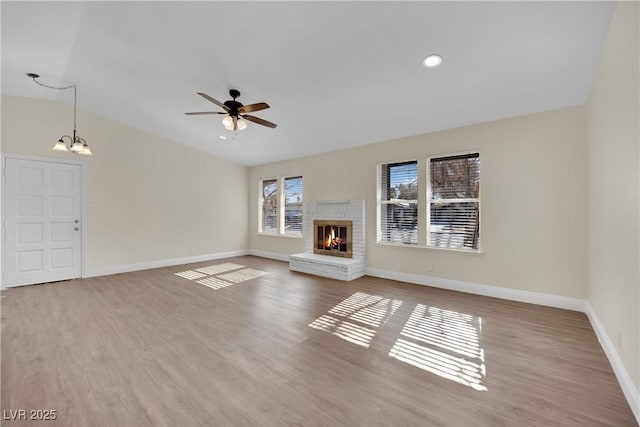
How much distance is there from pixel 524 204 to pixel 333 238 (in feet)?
11.0

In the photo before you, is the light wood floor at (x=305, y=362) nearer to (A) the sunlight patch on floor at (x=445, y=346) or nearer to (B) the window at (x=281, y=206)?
(A) the sunlight patch on floor at (x=445, y=346)

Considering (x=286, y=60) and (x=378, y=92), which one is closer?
(x=286, y=60)

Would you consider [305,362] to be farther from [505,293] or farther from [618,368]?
[505,293]

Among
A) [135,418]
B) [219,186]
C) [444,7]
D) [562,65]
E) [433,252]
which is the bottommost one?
[135,418]

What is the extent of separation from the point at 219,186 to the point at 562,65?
686 centimetres

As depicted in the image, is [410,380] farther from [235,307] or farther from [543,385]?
[235,307]

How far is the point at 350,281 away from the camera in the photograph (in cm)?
473

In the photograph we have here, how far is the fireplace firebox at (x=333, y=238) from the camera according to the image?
5.39m

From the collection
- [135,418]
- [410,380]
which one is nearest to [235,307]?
[135,418]

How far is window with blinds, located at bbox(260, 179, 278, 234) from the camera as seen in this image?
281 inches

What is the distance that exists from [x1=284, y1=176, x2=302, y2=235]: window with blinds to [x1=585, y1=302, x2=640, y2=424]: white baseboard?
5202 millimetres

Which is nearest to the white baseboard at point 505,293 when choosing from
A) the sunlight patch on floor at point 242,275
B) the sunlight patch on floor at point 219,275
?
the sunlight patch on floor at point 219,275

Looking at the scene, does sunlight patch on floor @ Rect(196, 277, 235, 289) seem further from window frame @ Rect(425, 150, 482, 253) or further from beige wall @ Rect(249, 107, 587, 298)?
window frame @ Rect(425, 150, 482, 253)

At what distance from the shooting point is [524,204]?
11.8ft
